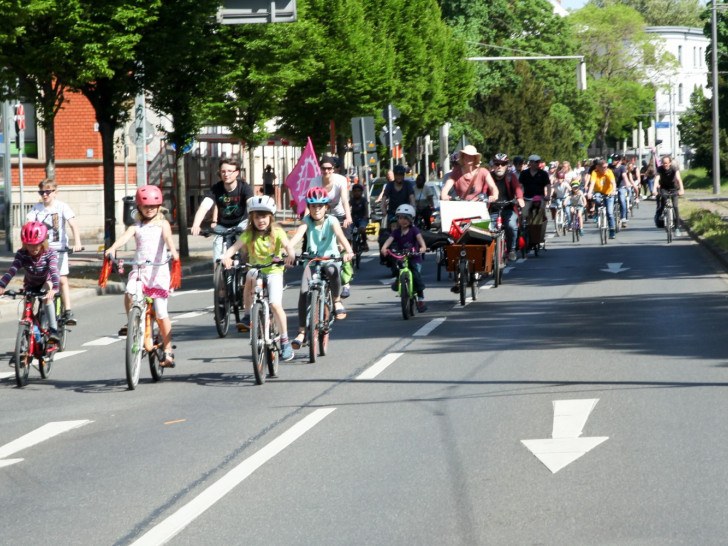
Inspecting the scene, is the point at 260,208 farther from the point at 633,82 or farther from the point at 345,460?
the point at 633,82

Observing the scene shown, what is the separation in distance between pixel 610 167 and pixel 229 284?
63.9 feet

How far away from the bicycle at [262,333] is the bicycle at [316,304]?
66 cm

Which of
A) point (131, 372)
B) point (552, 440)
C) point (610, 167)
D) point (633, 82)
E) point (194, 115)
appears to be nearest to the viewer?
point (552, 440)

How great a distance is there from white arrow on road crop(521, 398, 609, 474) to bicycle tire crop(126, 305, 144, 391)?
3.29 metres

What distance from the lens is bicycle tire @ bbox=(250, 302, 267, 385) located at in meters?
10.5

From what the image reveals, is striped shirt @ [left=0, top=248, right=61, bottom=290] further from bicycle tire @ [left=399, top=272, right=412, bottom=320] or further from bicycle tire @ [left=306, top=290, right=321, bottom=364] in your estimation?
bicycle tire @ [left=399, top=272, right=412, bottom=320]

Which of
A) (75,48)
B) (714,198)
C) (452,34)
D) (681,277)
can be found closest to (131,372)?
(681,277)

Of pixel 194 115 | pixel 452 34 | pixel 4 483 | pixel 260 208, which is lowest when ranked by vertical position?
pixel 4 483

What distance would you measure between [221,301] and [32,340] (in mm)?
3181

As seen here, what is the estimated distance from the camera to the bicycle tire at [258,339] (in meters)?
10.5

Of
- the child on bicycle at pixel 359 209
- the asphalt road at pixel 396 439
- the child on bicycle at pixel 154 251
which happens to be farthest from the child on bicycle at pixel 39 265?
the child on bicycle at pixel 359 209

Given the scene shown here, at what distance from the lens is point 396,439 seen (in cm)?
820

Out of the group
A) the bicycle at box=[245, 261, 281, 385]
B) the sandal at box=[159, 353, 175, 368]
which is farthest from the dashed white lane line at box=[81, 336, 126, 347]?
the bicycle at box=[245, 261, 281, 385]

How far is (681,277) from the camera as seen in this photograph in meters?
20.5
